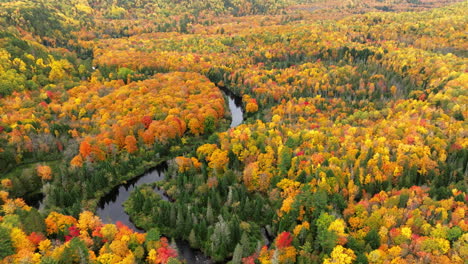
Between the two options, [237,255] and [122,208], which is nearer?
[237,255]

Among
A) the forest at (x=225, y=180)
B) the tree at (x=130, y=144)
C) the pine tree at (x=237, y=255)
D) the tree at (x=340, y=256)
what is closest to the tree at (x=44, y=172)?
the forest at (x=225, y=180)

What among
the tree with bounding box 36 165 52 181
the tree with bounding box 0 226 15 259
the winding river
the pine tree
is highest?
the tree with bounding box 0 226 15 259

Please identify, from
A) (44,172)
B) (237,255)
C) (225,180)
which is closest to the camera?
(237,255)

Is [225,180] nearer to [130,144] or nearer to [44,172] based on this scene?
[130,144]

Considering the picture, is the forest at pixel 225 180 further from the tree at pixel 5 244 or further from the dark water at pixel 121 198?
the dark water at pixel 121 198

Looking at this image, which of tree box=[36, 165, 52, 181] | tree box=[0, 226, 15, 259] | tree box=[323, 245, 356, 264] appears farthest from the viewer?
tree box=[36, 165, 52, 181]

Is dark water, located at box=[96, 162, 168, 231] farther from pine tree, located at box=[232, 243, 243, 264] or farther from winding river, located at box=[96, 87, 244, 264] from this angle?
pine tree, located at box=[232, 243, 243, 264]

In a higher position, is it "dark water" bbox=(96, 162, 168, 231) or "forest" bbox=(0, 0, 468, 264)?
"forest" bbox=(0, 0, 468, 264)

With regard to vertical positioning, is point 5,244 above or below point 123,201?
above

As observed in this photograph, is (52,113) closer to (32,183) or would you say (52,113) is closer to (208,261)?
(32,183)

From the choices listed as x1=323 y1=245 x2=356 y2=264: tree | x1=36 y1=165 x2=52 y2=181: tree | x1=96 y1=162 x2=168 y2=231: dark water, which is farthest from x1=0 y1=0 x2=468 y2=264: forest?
x1=96 y1=162 x2=168 y2=231: dark water

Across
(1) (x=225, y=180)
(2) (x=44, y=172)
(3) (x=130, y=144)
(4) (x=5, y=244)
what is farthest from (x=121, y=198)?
(4) (x=5, y=244)

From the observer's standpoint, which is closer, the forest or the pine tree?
the pine tree
